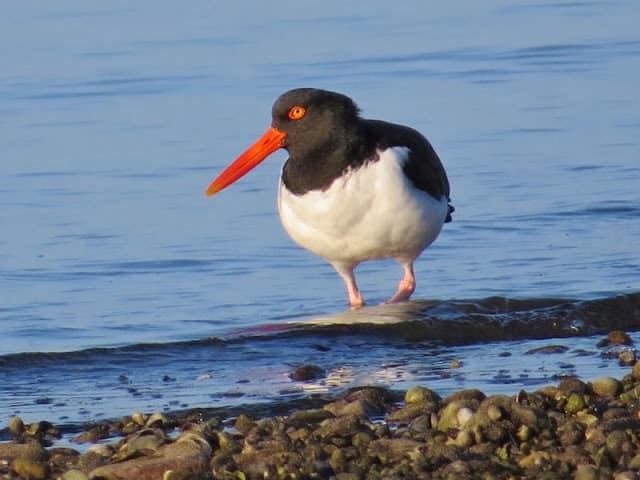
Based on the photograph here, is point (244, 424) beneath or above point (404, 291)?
beneath

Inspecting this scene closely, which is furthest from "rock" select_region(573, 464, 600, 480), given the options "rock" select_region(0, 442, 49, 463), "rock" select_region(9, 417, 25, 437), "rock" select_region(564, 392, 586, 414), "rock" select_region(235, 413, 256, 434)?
"rock" select_region(9, 417, 25, 437)

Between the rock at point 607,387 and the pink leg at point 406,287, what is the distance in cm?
260

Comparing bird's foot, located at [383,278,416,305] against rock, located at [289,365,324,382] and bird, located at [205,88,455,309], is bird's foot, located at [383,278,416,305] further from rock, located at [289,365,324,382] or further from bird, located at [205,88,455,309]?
rock, located at [289,365,324,382]

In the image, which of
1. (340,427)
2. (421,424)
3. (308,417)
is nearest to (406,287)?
(308,417)

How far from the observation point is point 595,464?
14.9 feet

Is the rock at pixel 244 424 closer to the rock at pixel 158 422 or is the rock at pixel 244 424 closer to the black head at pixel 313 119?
the rock at pixel 158 422

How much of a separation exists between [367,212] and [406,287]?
72 cm

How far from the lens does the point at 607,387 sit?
535cm

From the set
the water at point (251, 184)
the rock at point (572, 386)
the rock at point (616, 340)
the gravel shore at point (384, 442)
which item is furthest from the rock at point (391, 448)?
the rock at point (616, 340)

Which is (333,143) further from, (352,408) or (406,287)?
(352,408)

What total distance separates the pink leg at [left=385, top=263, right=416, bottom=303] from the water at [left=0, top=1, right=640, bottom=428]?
0.27 metres

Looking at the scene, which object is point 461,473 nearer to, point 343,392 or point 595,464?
point 595,464

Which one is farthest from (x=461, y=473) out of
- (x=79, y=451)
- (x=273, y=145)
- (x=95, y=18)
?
(x=95, y=18)

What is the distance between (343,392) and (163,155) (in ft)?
17.5
